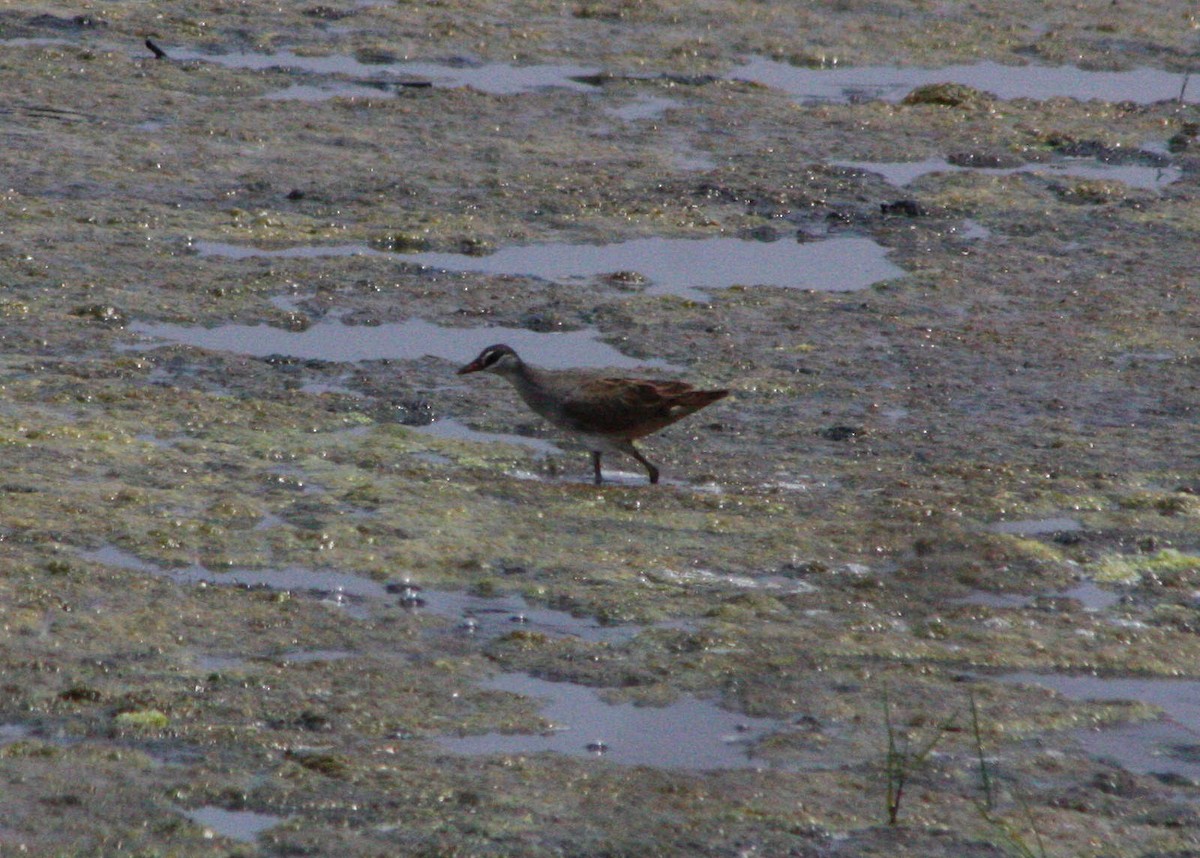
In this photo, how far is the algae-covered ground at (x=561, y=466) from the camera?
429cm

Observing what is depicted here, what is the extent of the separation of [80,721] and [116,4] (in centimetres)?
803

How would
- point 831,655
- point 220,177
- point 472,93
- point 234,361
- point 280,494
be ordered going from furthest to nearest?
point 472,93, point 220,177, point 234,361, point 280,494, point 831,655

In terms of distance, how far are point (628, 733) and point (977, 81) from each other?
8144 mm

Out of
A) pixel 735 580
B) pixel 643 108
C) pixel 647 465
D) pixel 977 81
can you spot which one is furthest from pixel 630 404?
pixel 977 81

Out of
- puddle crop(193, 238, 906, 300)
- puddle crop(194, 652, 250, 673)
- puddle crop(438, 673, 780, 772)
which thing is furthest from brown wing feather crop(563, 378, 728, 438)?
puddle crop(194, 652, 250, 673)

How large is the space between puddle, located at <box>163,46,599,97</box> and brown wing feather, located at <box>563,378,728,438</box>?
14.6ft

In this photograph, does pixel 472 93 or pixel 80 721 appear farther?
pixel 472 93

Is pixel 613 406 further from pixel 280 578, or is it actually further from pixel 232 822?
pixel 232 822

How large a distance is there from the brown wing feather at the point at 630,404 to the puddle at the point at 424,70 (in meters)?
4.45

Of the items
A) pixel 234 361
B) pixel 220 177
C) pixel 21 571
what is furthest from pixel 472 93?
pixel 21 571

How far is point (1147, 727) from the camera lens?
4.84m

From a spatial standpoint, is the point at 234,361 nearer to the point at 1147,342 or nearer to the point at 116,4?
the point at 1147,342

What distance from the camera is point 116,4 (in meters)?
11.5

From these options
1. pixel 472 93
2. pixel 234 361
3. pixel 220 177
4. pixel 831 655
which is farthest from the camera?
pixel 472 93
